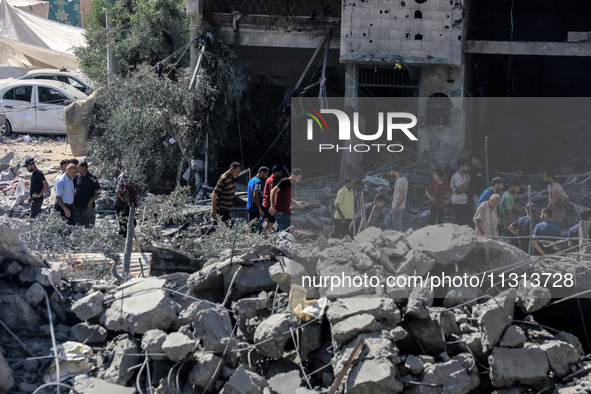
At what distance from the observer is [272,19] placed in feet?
46.2

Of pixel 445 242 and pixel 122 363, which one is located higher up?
pixel 445 242

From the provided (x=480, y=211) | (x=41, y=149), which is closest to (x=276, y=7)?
(x=41, y=149)

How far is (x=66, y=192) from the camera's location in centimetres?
1025

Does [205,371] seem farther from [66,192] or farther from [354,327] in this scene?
[66,192]

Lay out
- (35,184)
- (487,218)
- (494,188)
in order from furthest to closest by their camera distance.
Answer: (35,184), (494,188), (487,218)

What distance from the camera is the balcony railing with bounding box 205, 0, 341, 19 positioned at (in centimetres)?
1434

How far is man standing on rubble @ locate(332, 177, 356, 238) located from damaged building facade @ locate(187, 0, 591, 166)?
4386 millimetres

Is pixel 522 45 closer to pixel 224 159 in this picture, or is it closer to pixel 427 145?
pixel 427 145

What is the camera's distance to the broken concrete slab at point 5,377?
573cm

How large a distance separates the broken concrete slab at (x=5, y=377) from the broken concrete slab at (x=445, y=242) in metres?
3.48

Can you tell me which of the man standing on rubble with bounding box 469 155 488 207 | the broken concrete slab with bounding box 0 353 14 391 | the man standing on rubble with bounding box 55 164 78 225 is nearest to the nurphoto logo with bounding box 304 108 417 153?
the man standing on rubble with bounding box 469 155 488 207

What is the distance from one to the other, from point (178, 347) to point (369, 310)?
1.52m

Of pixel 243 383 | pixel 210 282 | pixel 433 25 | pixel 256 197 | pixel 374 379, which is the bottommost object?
pixel 243 383

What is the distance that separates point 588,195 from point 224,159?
679cm
